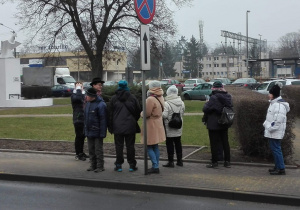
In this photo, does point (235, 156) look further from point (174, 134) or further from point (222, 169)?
point (174, 134)

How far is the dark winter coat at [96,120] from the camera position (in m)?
8.47

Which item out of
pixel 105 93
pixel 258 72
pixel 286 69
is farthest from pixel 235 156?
pixel 258 72

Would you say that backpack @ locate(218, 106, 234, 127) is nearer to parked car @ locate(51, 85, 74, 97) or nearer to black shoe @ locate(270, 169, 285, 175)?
black shoe @ locate(270, 169, 285, 175)

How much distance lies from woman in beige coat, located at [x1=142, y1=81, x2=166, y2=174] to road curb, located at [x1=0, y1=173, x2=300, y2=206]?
906mm

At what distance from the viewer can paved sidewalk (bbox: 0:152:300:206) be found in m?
6.87

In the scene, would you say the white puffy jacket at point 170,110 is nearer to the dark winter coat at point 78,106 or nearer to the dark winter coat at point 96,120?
the dark winter coat at point 96,120

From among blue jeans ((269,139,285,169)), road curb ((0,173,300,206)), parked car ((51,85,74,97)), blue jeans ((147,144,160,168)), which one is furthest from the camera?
parked car ((51,85,74,97))

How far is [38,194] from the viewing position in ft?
23.9

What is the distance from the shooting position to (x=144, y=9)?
7.96 m

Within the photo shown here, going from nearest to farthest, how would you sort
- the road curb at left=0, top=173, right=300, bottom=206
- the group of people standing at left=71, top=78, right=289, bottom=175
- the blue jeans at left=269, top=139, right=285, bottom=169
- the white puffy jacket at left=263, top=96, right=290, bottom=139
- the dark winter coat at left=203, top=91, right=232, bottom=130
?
the road curb at left=0, top=173, right=300, bottom=206, the white puffy jacket at left=263, top=96, right=290, bottom=139, the blue jeans at left=269, top=139, right=285, bottom=169, the group of people standing at left=71, top=78, right=289, bottom=175, the dark winter coat at left=203, top=91, right=232, bottom=130

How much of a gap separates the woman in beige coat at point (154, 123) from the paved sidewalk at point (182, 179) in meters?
0.39

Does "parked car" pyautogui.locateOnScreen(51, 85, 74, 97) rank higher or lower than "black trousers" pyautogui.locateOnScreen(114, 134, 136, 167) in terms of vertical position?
higher

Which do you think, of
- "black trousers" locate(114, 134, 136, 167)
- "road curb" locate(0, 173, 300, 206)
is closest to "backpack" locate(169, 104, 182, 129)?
"black trousers" locate(114, 134, 136, 167)

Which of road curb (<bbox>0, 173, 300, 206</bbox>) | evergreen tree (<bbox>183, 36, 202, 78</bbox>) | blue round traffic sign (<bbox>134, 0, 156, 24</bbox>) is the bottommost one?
road curb (<bbox>0, 173, 300, 206</bbox>)
